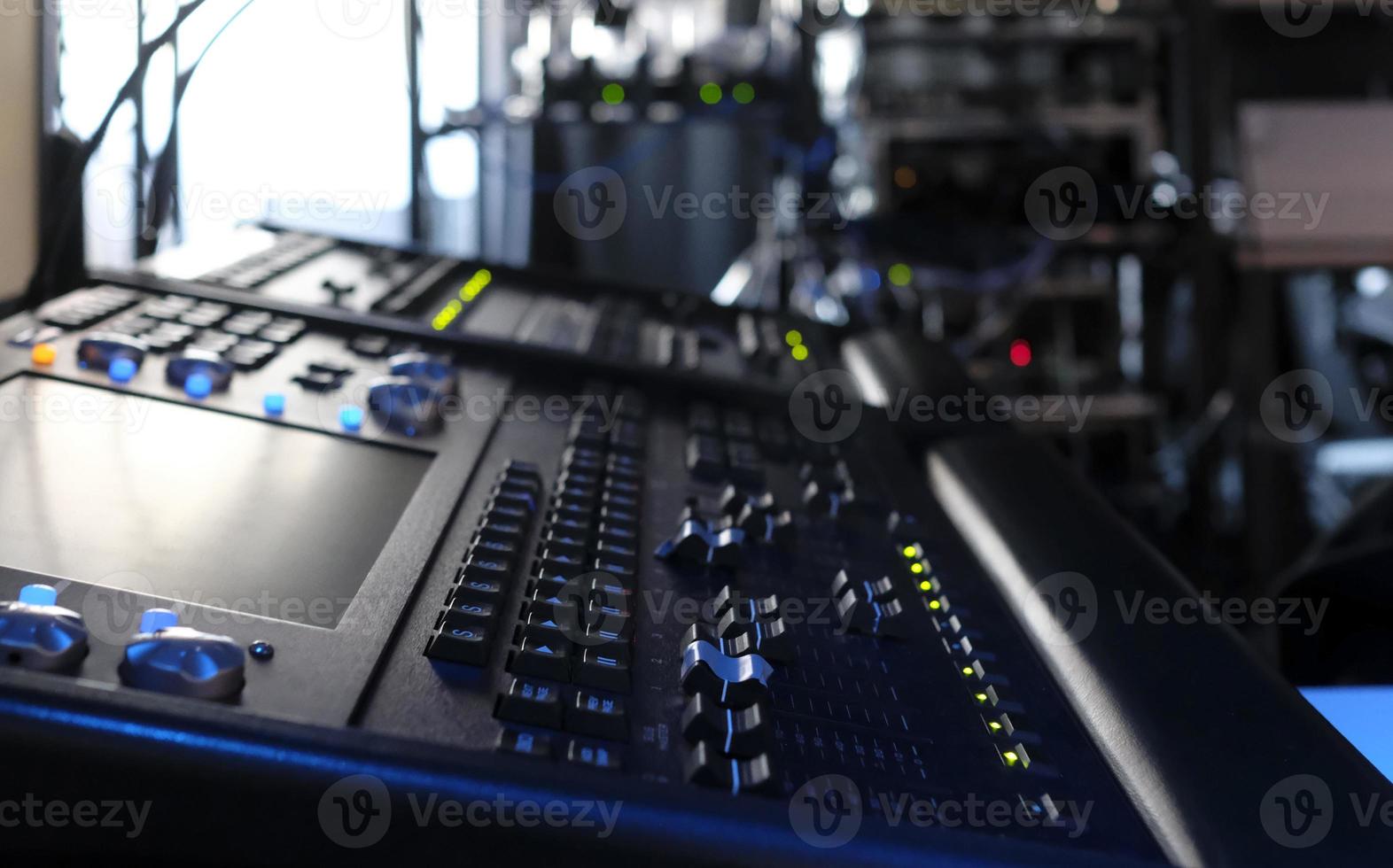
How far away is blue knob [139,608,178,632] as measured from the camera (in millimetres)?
369

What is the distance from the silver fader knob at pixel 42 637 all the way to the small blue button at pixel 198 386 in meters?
0.30

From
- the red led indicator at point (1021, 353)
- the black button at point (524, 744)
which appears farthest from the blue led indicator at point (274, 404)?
the red led indicator at point (1021, 353)

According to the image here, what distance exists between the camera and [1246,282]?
9.77 ft

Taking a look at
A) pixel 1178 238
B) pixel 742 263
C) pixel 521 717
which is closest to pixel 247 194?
pixel 521 717

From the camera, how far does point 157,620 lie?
374 millimetres

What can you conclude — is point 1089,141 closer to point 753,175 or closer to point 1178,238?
point 1178,238

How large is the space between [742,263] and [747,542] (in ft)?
8.53

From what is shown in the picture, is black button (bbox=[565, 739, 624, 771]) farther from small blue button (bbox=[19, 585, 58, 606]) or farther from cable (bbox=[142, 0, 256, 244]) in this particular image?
cable (bbox=[142, 0, 256, 244])

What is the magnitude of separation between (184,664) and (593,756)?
123 mm

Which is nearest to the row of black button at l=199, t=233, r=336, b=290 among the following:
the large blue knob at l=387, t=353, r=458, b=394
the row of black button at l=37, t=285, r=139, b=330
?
the row of black button at l=37, t=285, r=139, b=330

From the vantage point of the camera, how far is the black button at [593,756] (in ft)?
1.14

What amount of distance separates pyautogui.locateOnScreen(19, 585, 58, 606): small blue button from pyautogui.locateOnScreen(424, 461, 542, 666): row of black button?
0.12 meters

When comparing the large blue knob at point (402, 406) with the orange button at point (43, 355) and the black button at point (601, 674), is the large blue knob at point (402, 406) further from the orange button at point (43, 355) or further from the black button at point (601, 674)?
the black button at point (601, 674)

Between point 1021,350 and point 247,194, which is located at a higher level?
point 247,194
